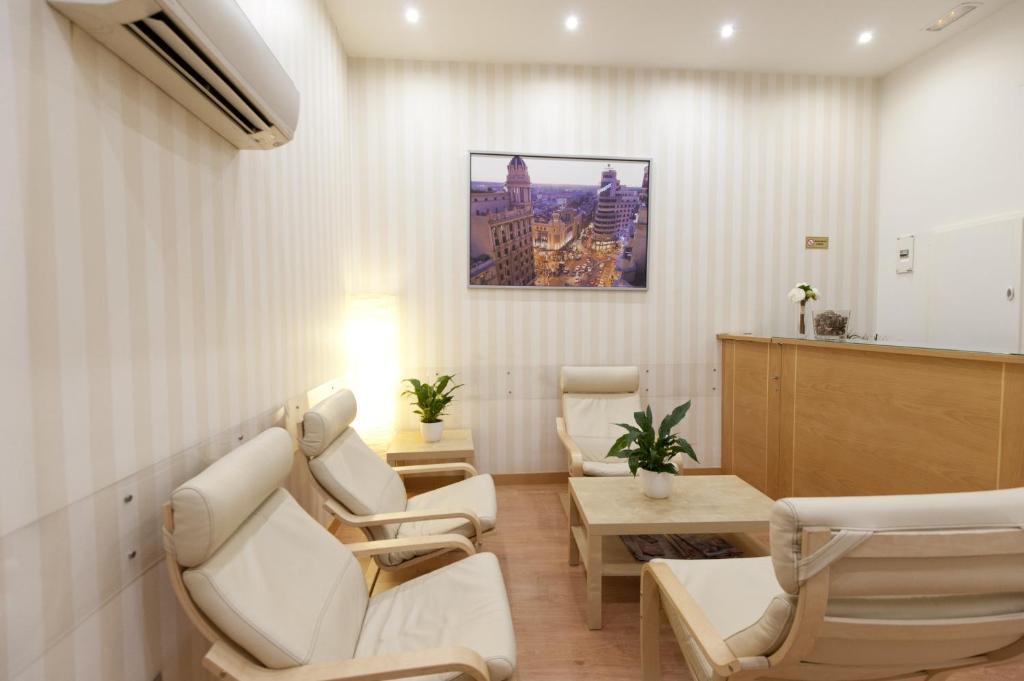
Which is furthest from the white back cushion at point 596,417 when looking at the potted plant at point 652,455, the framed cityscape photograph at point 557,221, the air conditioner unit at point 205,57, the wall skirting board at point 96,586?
the air conditioner unit at point 205,57

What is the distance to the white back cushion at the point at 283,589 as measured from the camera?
108 cm

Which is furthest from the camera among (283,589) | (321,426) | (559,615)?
(559,615)

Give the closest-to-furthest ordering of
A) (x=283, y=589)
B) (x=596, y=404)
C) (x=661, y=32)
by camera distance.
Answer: (x=283, y=589), (x=661, y=32), (x=596, y=404)

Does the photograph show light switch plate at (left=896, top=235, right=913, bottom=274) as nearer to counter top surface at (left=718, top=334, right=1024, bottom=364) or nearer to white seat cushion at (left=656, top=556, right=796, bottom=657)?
counter top surface at (left=718, top=334, right=1024, bottom=364)

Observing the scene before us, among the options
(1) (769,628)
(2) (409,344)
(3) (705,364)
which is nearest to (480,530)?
(1) (769,628)

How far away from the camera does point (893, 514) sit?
0.86 m

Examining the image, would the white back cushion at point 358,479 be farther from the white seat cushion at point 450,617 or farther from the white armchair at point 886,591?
the white armchair at point 886,591

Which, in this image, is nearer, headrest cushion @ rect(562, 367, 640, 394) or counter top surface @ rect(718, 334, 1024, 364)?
counter top surface @ rect(718, 334, 1024, 364)

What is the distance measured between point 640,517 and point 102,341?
6.63 feet

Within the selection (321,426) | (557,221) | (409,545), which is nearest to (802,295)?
(557,221)

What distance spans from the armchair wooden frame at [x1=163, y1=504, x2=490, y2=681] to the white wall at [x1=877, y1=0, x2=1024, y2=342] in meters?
4.24

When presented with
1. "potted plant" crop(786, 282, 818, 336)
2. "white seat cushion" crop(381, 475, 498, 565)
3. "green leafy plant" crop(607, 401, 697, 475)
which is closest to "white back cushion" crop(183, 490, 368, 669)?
"white seat cushion" crop(381, 475, 498, 565)

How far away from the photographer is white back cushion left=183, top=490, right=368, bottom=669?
1076 millimetres

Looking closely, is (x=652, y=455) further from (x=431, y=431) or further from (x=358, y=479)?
(x=431, y=431)
